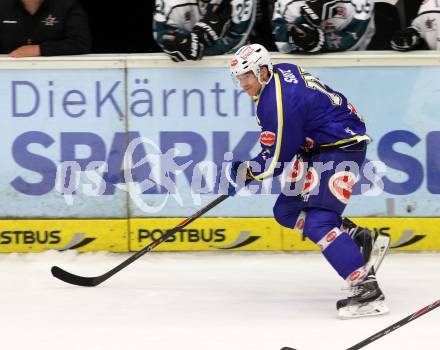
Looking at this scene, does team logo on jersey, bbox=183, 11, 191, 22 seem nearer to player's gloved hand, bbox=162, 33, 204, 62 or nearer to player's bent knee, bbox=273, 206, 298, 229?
player's gloved hand, bbox=162, 33, 204, 62

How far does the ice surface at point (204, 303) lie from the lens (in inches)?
193

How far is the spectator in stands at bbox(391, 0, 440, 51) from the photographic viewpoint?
6.68 meters

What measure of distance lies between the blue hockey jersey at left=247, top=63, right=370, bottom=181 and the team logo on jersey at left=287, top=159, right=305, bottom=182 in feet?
0.39

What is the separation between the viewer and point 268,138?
5.24 meters

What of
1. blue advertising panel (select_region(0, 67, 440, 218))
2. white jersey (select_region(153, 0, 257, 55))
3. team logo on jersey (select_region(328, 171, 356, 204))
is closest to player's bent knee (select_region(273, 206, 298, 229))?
team logo on jersey (select_region(328, 171, 356, 204))

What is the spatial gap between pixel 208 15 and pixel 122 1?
4.97 feet

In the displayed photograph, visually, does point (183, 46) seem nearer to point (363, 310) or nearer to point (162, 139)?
point (162, 139)

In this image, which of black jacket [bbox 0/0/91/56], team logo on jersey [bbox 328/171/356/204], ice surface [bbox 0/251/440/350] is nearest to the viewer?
ice surface [bbox 0/251/440/350]

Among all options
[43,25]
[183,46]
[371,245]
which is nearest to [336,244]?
[371,245]

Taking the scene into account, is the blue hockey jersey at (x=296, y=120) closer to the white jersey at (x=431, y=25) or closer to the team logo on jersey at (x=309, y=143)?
the team logo on jersey at (x=309, y=143)

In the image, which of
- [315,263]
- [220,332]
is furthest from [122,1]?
[220,332]

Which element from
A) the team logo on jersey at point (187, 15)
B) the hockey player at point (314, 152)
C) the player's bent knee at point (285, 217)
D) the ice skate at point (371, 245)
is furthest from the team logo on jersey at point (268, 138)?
the team logo on jersey at point (187, 15)

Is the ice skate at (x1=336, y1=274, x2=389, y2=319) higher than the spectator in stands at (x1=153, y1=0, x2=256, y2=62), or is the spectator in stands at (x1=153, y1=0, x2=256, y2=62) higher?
the spectator in stands at (x1=153, y1=0, x2=256, y2=62)

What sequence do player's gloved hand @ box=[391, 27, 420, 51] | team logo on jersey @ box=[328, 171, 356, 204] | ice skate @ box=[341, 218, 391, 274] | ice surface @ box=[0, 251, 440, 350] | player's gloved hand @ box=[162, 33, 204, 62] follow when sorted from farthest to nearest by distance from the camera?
player's gloved hand @ box=[391, 27, 420, 51]
player's gloved hand @ box=[162, 33, 204, 62]
ice skate @ box=[341, 218, 391, 274]
team logo on jersey @ box=[328, 171, 356, 204]
ice surface @ box=[0, 251, 440, 350]
